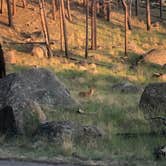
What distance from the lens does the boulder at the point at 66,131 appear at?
10.2 m

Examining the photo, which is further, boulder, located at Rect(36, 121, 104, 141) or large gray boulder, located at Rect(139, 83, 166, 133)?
large gray boulder, located at Rect(139, 83, 166, 133)

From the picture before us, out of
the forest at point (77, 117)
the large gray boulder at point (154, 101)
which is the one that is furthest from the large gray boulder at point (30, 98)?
the large gray boulder at point (154, 101)

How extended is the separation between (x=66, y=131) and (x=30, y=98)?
13.8 feet

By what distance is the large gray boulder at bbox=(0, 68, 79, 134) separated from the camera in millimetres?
11562

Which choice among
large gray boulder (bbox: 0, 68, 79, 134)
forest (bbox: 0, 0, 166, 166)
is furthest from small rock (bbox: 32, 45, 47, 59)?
large gray boulder (bbox: 0, 68, 79, 134)

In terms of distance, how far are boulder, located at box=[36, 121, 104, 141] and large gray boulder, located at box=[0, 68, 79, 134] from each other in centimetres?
92

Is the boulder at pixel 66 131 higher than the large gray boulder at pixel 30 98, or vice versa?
the boulder at pixel 66 131

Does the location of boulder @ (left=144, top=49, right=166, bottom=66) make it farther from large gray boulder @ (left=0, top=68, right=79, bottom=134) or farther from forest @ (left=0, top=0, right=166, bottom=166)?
large gray boulder @ (left=0, top=68, right=79, bottom=134)

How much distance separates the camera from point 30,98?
565 inches

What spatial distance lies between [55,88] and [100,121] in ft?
10.6

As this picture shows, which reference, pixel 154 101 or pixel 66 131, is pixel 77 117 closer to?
pixel 154 101

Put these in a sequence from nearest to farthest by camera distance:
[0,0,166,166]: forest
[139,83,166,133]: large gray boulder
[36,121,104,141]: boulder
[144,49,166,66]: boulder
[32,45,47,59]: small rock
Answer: [0,0,166,166]: forest
[36,121,104,141]: boulder
[139,83,166,133]: large gray boulder
[32,45,47,59]: small rock
[144,49,166,66]: boulder

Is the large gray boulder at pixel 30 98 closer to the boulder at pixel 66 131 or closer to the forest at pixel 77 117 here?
the forest at pixel 77 117

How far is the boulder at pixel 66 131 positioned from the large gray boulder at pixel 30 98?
919 mm
